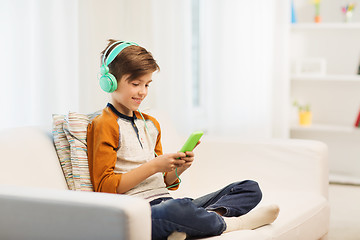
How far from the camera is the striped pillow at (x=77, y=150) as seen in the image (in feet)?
5.93

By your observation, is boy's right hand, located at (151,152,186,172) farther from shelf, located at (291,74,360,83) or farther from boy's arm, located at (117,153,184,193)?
shelf, located at (291,74,360,83)

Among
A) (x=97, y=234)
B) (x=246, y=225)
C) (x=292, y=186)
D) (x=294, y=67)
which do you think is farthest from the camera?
(x=294, y=67)

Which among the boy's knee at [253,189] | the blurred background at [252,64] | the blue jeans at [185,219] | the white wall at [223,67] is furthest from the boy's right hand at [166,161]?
the white wall at [223,67]

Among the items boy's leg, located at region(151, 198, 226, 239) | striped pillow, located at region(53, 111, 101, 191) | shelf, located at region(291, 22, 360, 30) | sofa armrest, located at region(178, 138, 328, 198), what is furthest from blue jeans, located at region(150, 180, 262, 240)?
shelf, located at region(291, 22, 360, 30)

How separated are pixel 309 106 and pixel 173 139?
2.26 meters

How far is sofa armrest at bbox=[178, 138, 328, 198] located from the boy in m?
0.45

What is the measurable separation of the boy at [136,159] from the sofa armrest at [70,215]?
0.32m

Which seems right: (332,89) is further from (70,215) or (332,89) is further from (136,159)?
(70,215)

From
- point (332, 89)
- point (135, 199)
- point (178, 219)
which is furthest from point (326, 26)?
point (135, 199)

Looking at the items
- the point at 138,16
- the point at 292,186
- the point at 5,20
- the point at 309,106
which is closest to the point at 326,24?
the point at 309,106

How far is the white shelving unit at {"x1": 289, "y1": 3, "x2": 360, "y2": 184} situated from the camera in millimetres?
4227

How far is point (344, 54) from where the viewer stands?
168 inches

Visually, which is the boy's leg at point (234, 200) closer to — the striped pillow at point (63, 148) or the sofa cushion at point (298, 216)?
the sofa cushion at point (298, 216)

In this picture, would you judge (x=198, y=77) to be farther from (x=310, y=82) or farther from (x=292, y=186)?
(x=292, y=186)
